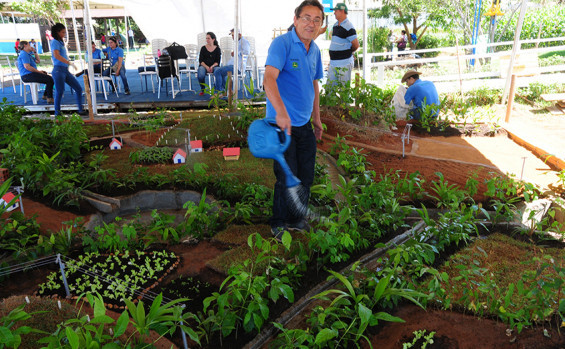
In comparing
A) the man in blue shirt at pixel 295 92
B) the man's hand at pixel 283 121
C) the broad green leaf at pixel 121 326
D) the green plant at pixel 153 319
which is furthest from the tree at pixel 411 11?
the broad green leaf at pixel 121 326

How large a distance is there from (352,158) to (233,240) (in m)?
1.80

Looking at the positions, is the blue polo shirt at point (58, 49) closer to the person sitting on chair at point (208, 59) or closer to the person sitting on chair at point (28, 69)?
the person sitting on chair at point (28, 69)

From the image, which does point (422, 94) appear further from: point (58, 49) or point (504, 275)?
point (58, 49)

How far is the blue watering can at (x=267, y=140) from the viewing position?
9.12 feet

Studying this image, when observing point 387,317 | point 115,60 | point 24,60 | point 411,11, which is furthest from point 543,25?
point 387,317

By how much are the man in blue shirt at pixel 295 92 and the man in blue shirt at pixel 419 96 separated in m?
3.72

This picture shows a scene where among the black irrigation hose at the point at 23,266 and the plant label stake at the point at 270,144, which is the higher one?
the plant label stake at the point at 270,144

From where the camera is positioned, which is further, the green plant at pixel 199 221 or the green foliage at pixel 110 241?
the green plant at pixel 199 221

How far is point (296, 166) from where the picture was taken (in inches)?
123

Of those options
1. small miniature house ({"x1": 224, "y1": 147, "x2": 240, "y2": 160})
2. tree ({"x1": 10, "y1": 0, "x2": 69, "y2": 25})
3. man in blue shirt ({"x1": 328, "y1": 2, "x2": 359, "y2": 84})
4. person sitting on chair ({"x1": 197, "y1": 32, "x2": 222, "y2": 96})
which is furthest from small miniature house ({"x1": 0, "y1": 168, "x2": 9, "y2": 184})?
tree ({"x1": 10, "y1": 0, "x2": 69, "y2": 25})

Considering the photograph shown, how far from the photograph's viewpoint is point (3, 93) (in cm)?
1083

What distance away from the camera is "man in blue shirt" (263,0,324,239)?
2799 mm

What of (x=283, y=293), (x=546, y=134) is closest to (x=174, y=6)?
(x=546, y=134)

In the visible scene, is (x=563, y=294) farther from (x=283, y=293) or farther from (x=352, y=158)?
(x=352, y=158)
